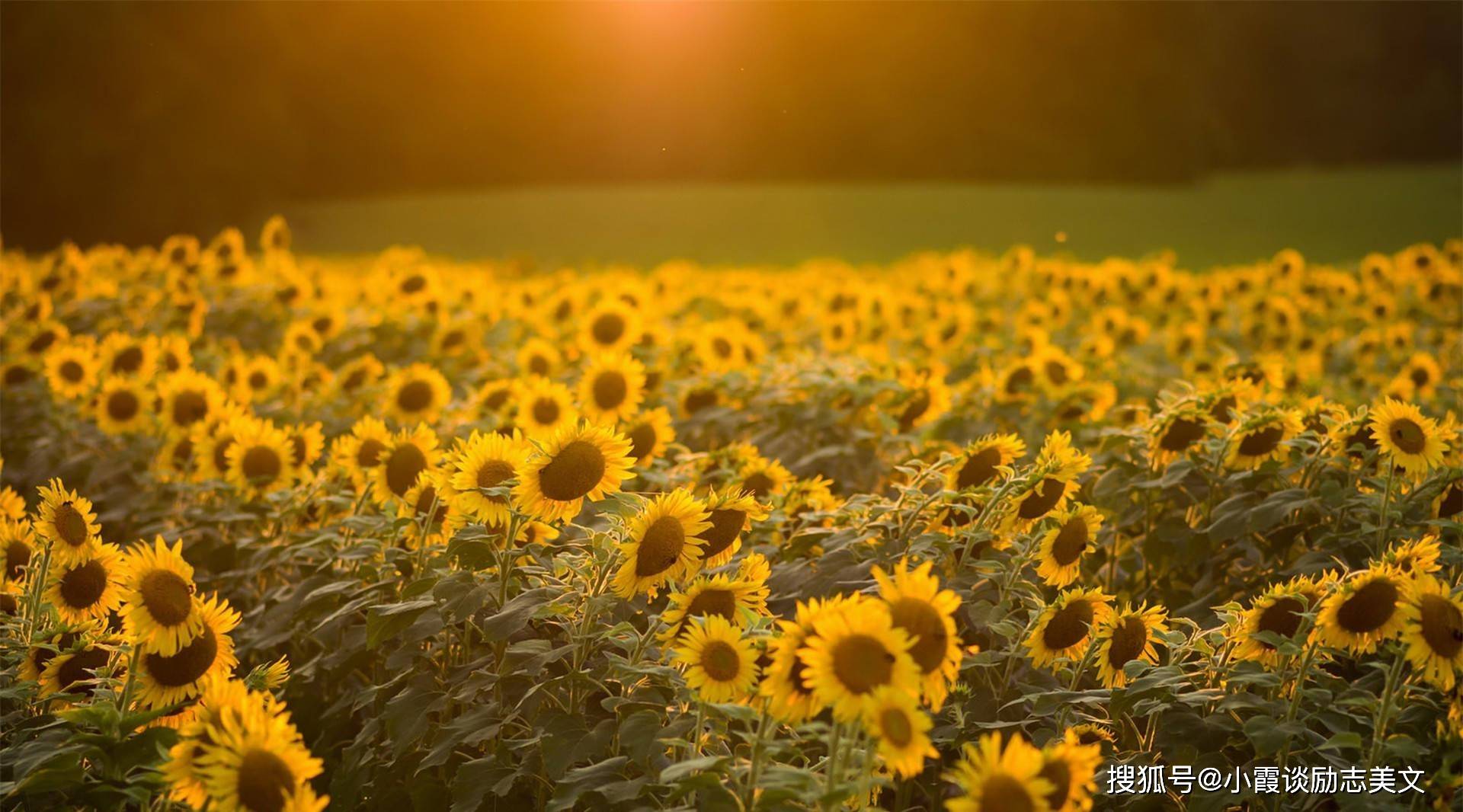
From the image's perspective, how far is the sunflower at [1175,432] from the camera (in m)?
4.08

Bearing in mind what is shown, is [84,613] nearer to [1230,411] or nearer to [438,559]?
[438,559]

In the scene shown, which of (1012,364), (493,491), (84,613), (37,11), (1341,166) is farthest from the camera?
(1341,166)

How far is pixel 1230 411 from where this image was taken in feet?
13.2

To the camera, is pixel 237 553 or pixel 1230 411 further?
pixel 237 553

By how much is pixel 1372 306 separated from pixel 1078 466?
647cm

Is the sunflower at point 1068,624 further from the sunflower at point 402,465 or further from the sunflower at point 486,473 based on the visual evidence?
the sunflower at point 402,465

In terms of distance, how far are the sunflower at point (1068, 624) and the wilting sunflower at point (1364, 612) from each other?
0.50 m

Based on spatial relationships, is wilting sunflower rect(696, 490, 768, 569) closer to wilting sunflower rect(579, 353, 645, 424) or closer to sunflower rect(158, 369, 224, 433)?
wilting sunflower rect(579, 353, 645, 424)

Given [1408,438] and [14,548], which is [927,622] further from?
[14,548]

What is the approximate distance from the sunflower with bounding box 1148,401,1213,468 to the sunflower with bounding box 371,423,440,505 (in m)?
2.20

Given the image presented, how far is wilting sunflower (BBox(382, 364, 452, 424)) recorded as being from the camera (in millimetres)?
5164

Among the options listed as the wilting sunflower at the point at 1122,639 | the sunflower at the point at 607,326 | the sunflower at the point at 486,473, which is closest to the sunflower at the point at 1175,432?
the wilting sunflower at the point at 1122,639

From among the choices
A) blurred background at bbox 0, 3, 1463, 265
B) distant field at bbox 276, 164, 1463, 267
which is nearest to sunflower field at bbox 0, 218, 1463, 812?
distant field at bbox 276, 164, 1463, 267

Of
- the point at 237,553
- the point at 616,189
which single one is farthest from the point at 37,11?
the point at 237,553
